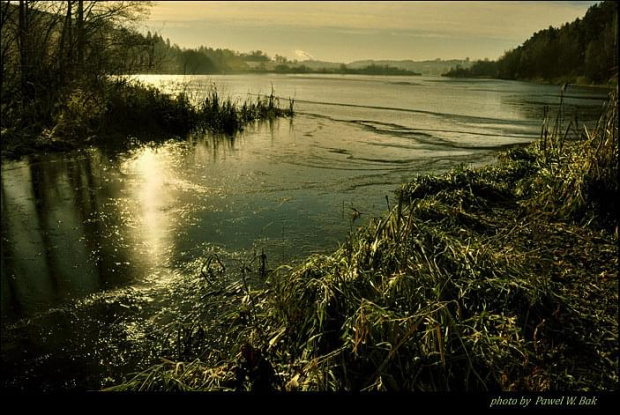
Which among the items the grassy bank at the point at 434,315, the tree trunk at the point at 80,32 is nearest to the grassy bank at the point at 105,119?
the tree trunk at the point at 80,32

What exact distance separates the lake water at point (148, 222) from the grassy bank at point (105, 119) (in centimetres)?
125

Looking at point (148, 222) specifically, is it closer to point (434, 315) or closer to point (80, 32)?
point (434, 315)

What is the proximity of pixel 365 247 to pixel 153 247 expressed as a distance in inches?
123

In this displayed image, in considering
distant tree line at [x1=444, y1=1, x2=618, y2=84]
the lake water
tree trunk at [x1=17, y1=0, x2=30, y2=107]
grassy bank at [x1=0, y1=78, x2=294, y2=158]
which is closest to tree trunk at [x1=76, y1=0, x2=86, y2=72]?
grassy bank at [x1=0, y1=78, x2=294, y2=158]

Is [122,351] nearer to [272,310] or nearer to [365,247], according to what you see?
[272,310]

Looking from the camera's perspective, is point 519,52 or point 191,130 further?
point 519,52

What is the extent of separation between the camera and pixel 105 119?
1584 cm

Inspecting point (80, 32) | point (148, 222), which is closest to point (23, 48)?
point (80, 32)

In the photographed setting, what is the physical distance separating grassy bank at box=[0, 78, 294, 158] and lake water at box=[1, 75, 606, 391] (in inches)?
49.4

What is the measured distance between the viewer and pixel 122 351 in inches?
149

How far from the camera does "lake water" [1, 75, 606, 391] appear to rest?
3.97 m

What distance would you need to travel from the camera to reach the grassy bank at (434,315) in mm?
2973

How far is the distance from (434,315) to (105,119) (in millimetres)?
15555

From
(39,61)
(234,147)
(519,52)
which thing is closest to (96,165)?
(234,147)
